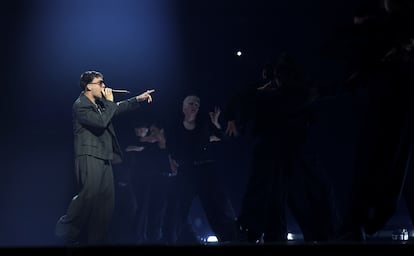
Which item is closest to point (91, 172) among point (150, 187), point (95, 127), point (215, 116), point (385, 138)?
point (95, 127)

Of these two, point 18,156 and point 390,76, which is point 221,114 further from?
point 18,156

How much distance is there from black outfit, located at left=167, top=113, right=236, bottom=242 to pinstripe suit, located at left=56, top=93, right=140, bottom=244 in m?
0.67

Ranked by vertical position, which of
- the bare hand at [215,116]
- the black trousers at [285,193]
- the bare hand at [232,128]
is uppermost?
the bare hand at [215,116]

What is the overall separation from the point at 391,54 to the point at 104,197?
2.71 metres

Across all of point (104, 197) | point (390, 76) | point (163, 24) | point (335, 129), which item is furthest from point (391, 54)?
point (163, 24)

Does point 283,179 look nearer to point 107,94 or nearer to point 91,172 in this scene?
point 91,172

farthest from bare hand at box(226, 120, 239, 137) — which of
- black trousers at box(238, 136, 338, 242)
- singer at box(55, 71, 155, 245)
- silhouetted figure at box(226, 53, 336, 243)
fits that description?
singer at box(55, 71, 155, 245)

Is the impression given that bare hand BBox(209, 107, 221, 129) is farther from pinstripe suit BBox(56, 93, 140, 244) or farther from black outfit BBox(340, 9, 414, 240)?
black outfit BBox(340, 9, 414, 240)

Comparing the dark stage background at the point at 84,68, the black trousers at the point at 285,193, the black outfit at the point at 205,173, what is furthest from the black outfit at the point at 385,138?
the dark stage background at the point at 84,68

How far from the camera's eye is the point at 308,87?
4.43 meters

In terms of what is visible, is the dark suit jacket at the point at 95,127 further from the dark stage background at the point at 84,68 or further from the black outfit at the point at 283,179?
the black outfit at the point at 283,179

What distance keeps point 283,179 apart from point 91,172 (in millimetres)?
1723

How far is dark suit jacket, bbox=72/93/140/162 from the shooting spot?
4926mm

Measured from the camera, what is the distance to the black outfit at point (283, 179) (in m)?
4.31
